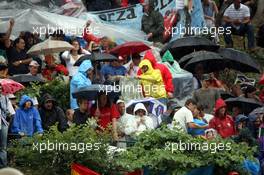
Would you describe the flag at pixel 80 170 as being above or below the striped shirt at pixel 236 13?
below

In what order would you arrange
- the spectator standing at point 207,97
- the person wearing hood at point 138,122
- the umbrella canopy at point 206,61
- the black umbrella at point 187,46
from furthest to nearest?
the black umbrella at point 187,46, the umbrella canopy at point 206,61, the spectator standing at point 207,97, the person wearing hood at point 138,122

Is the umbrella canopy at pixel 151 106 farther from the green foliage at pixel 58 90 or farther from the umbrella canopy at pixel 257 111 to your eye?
the umbrella canopy at pixel 257 111

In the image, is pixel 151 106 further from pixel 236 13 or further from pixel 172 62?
pixel 236 13

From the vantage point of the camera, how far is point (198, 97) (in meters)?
20.3

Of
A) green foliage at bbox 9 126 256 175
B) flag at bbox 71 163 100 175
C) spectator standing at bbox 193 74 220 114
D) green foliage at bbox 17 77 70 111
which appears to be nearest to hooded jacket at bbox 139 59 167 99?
spectator standing at bbox 193 74 220 114

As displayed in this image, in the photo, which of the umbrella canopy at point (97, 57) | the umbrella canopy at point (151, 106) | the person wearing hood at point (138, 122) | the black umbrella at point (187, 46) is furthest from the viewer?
the black umbrella at point (187, 46)

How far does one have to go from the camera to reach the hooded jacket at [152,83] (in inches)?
811

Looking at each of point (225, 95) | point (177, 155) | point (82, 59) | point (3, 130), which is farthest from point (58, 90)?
point (177, 155)

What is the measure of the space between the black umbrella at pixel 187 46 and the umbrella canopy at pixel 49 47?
2193 millimetres

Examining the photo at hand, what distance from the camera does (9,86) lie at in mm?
18828

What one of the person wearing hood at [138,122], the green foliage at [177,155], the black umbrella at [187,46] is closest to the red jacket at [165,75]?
the black umbrella at [187,46]

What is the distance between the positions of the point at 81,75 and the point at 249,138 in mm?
3921

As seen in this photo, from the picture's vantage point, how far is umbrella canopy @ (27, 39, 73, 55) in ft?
72.8

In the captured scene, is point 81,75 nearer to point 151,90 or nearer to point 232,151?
point 151,90
